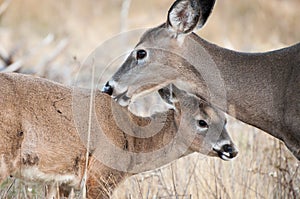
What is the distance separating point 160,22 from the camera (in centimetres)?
1698

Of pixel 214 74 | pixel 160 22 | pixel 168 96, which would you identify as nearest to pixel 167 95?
pixel 168 96

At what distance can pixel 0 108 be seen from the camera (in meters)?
5.59

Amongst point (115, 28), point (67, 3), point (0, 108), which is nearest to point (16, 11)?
→ point (67, 3)

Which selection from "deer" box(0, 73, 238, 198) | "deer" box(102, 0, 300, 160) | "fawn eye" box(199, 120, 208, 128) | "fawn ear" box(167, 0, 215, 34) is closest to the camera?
"deer" box(0, 73, 238, 198)

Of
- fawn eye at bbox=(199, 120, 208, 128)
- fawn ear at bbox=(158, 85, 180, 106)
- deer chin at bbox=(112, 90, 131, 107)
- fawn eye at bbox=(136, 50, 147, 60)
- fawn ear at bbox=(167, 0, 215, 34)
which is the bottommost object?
deer chin at bbox=(112, 90, 131, 107)

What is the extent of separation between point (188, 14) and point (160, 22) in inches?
409

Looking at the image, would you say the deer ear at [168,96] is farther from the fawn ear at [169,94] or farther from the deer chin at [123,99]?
the deer chin at [123,99]

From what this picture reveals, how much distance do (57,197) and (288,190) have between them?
1.73 meters

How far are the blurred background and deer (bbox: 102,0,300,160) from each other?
51 centimetres

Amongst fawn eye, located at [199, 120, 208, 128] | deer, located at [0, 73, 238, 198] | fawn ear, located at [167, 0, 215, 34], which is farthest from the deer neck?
fawn eye, located at [199, 120, 208, 128]

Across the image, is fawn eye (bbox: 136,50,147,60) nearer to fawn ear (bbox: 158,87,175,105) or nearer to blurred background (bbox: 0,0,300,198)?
fawn ear (bbox: 158,87,175,105)

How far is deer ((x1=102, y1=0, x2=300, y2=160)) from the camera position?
20.3 ft

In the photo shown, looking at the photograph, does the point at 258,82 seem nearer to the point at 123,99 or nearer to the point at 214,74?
the point at 214,74

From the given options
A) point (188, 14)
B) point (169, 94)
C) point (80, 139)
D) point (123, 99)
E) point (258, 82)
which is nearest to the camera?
point (80, 139)
